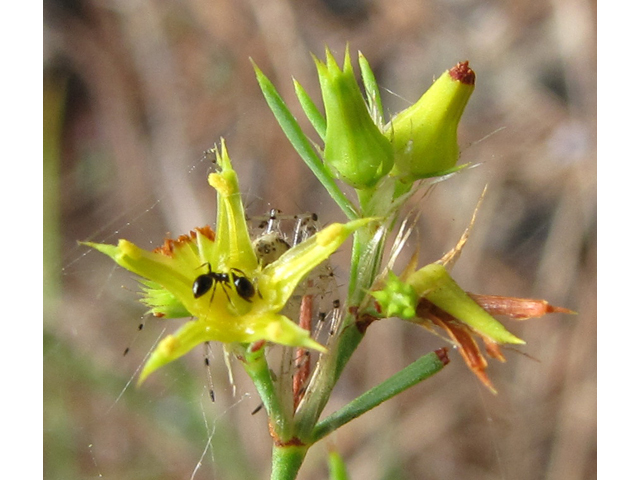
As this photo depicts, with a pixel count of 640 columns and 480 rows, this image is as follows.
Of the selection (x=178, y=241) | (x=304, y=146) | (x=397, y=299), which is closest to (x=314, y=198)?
(x=304, y=146)

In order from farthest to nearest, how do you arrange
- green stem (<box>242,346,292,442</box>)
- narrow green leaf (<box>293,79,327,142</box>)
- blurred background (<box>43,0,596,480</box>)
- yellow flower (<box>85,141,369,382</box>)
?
blurred background (<box>43,0,596,480</box>) → narrow green leaf (<box>293,79,327,142</box>) → green stem (<box>242,346,292,442</box>) → yellow flower (<box>85,141,369,382</box>)

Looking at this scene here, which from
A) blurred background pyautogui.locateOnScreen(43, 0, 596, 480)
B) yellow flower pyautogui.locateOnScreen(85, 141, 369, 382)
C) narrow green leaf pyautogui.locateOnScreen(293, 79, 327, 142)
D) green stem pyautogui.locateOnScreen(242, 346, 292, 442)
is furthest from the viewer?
blurred background pyautogui.locateOnScreen(43, 0, 596, 480)

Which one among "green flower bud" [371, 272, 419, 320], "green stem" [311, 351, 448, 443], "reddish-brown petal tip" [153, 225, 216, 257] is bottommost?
"green stem" [311, 351, 448, 443]

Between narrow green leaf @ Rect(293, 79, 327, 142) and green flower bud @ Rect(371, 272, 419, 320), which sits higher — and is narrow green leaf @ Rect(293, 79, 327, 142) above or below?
above

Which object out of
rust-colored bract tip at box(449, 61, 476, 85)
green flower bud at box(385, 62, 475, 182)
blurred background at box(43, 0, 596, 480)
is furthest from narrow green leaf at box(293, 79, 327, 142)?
blurred background at box(43, 0, 596, 480)

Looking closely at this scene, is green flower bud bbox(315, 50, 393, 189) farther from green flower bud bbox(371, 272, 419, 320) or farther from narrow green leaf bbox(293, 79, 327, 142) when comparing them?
green flower bud bbox(371, 272, 419, 320)

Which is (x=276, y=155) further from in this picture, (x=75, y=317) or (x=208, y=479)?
(x=208, y=479)

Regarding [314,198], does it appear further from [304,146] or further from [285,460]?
[285,460]

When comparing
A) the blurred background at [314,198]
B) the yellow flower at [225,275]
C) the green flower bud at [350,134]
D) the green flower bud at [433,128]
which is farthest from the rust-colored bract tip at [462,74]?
the blurred background at [314,198]
